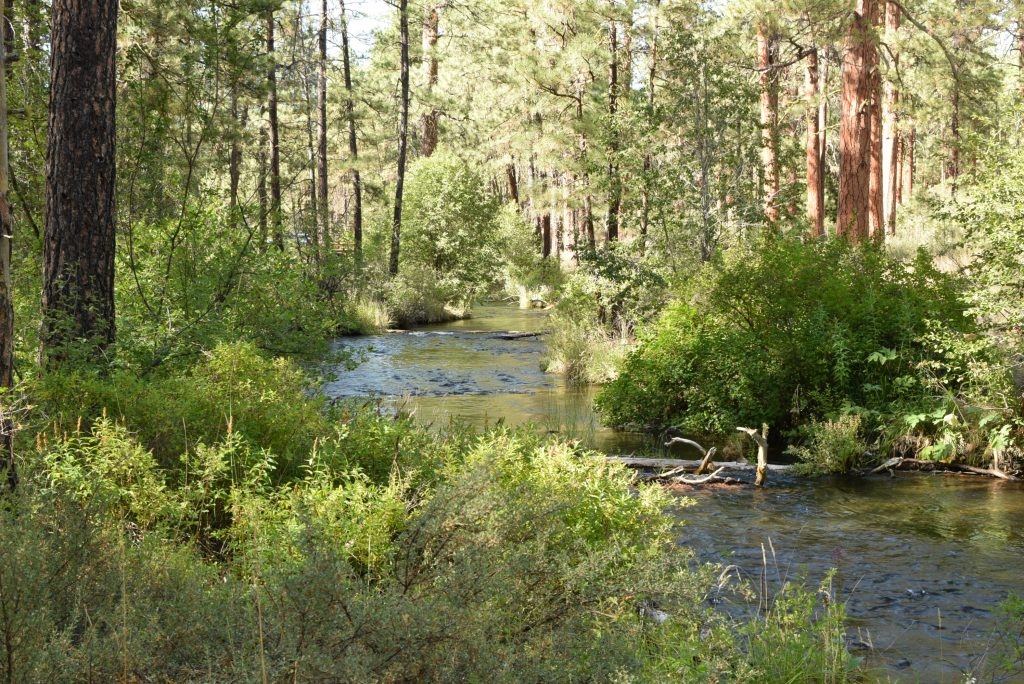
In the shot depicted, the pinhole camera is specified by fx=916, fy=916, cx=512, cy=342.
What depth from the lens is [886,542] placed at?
7727mm

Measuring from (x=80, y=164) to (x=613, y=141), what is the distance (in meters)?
12.3

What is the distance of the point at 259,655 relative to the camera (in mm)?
2811

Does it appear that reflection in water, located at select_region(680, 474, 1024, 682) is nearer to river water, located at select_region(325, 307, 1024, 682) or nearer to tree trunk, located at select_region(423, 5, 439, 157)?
river water, located at select_region(325, 307, 1024, 682)

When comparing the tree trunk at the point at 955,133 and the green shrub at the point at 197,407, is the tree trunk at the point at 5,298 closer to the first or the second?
the green shrub at the point at 197,407

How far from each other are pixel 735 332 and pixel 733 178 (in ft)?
20.0

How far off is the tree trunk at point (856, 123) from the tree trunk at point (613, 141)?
418 centimetres

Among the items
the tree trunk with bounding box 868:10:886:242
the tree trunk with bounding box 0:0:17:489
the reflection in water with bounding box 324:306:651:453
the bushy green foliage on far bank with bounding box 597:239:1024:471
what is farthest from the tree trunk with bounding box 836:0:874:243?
the tree trunk with bounding box 0:0:17:489

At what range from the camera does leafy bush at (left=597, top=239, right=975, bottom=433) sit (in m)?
10.9

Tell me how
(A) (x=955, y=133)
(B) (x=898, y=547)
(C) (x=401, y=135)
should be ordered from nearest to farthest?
1. (B) (x=898, y=547)
2. (A) (x=955, y=133)
3. (C) (x=401, y=135)

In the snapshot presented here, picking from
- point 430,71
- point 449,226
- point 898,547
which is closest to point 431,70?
point 430,71

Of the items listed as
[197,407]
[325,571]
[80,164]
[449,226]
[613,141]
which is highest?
[613,141]

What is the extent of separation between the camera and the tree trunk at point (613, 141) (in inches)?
703

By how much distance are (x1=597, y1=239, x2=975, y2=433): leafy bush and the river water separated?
0.85 meters

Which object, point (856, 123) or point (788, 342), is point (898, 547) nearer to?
point (788, 342)
